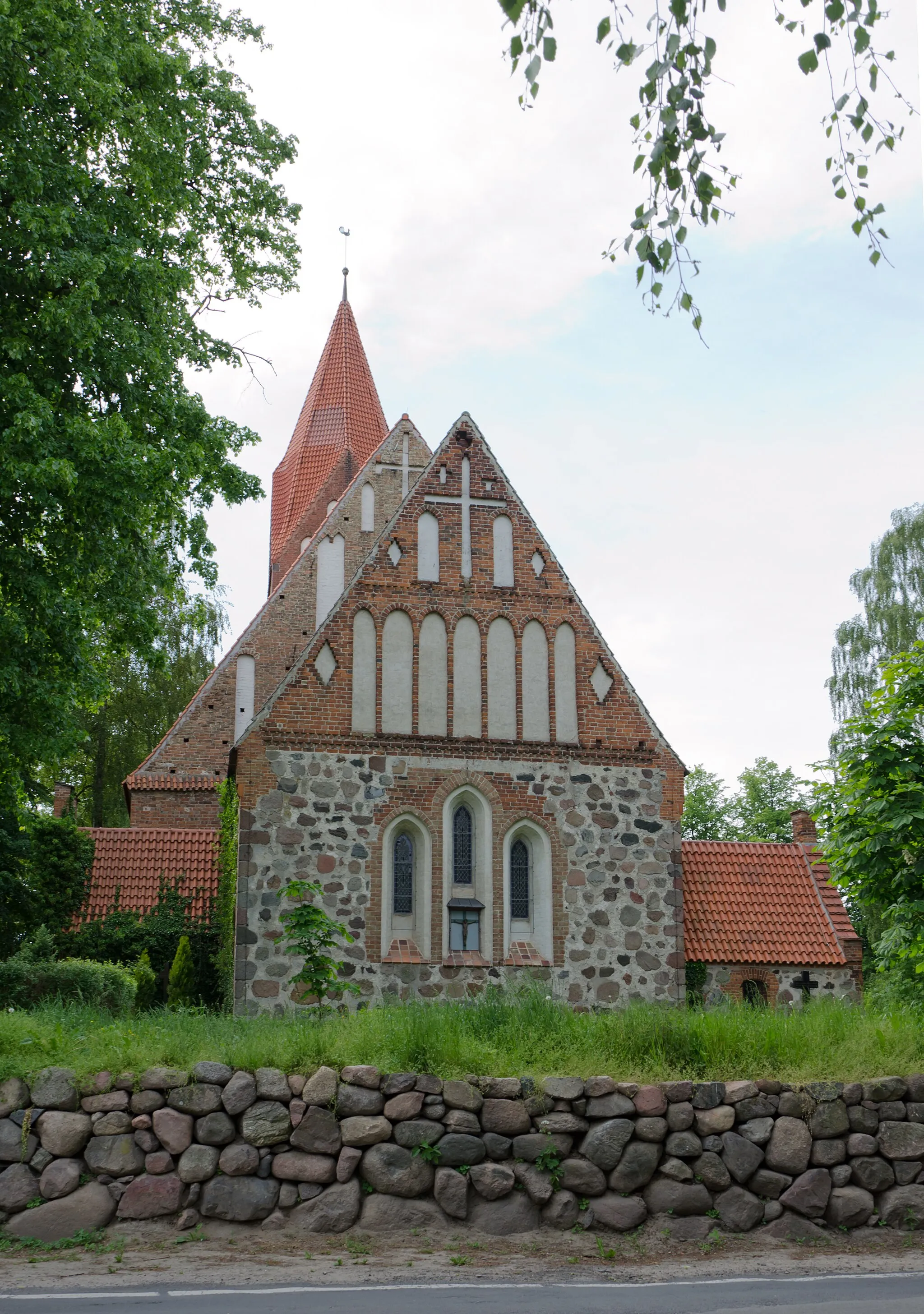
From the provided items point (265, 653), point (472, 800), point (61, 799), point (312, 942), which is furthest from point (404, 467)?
point (312, 942)

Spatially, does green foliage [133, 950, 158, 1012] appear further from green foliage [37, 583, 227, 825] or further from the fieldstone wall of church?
green foliage [37, 583, 227, 825]

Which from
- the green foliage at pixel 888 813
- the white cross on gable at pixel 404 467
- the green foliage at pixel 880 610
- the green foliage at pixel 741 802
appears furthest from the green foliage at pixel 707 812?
the green foliage at pixel 888 813

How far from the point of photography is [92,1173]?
8.91 m

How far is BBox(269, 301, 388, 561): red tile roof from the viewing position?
2853cm

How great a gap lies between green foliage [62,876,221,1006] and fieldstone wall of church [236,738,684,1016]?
303 cm

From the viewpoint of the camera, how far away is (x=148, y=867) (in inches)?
760

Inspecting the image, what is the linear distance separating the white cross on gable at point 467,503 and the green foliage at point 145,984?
274 inches

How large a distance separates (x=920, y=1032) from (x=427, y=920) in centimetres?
699

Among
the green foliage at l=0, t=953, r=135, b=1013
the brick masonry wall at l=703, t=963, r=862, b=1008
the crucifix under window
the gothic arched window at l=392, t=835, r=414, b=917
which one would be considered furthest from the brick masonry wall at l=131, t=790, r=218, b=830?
the crucifix under window

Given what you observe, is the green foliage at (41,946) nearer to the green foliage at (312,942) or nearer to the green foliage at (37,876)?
the green foliage at (37,876)

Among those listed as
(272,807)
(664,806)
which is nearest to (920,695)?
(664,806)

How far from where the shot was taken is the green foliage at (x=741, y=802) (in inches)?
1567

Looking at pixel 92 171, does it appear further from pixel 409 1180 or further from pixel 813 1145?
pixel 813 1145

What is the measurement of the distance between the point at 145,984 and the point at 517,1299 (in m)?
10.9
